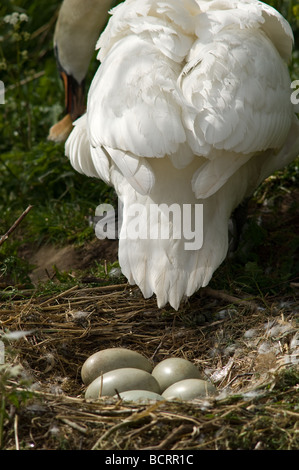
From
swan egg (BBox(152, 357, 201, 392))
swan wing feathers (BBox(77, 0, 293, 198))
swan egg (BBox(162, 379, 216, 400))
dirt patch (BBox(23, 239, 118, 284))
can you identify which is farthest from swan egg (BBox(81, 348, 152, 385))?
dirt patch (BBox(23, 239, 118, 284))

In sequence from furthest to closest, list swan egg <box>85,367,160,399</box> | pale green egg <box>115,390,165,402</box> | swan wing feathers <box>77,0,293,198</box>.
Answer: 1. swan wing feathers <box>77,0,293,198</box>
2. swan egg <box>85,367,160,399</box>
3. pale green egg <box>115,390,165,402</box>

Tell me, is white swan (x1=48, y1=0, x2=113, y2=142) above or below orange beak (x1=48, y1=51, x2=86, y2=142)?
above

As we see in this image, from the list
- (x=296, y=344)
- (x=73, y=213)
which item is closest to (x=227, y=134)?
(x=296, y=344)

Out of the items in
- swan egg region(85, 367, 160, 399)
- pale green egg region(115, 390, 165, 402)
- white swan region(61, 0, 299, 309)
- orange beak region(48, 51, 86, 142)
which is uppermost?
white swan region(61, 0, 299, 309)

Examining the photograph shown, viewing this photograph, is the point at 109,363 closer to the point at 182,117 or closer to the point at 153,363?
the point at 153,363

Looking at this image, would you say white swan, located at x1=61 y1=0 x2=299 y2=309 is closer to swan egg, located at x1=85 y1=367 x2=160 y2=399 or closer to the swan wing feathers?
the swan wing feathers

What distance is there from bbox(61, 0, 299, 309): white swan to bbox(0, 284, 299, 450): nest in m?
0.39

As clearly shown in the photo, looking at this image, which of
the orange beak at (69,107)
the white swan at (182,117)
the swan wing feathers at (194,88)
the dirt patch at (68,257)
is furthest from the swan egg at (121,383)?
the orange beak at (69,107)

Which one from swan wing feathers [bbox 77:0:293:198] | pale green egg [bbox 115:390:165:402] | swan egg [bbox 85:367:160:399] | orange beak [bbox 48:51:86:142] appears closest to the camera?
Answer: pale green egg [bbox 115:390:165:402]

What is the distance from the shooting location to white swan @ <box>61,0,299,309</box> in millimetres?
3729

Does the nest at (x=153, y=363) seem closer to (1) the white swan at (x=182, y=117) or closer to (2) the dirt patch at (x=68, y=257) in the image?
(1) the white swan at (x=182, y=117)

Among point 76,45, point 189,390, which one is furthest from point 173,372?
point 76,45

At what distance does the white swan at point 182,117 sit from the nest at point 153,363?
387 millimetres

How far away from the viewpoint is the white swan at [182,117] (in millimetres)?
3729
